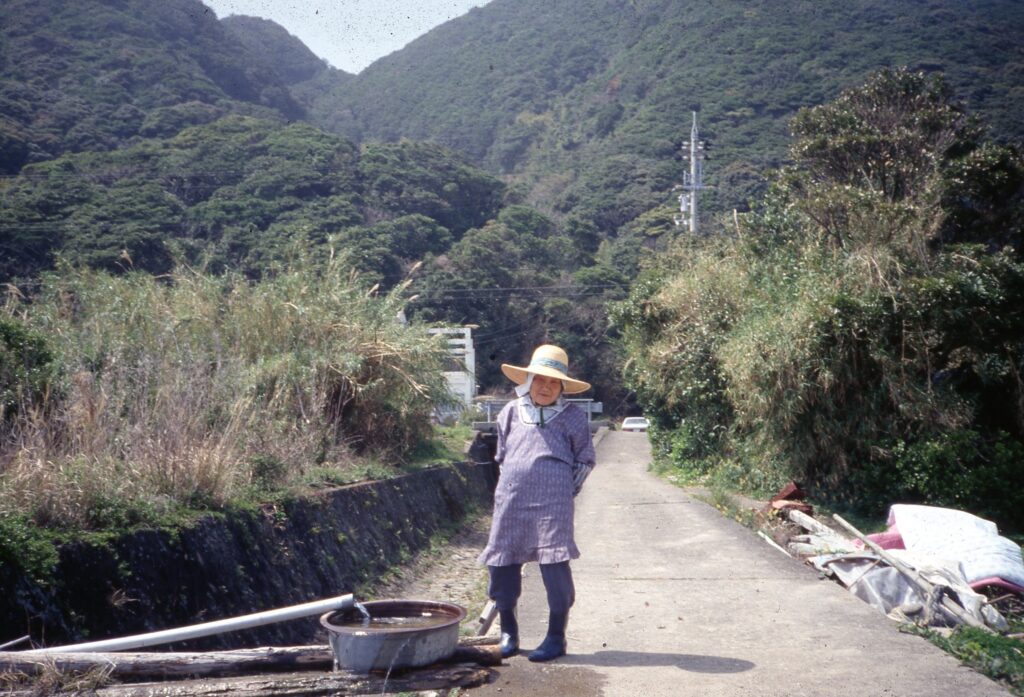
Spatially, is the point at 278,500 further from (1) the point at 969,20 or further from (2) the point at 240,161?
(1) the point at 969,20

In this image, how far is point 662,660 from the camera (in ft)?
18.1

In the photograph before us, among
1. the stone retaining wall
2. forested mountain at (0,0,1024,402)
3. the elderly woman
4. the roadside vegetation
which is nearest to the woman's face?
the elderly woman

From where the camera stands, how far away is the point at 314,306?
44.5 feet

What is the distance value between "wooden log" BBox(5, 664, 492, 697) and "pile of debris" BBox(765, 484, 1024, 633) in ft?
11.8

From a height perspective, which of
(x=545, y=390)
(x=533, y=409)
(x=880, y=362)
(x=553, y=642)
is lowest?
(x=553, y=642)

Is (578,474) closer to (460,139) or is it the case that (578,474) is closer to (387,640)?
(387,640)

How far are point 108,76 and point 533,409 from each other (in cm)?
4141

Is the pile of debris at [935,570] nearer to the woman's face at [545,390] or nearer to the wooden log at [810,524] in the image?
the wooden log at [810,524]

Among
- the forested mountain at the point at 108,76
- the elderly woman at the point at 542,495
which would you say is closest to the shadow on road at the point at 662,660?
the elderly woman at the point at 542,495

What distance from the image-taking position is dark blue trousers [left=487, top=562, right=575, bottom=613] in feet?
17.7

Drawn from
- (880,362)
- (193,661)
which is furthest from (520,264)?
(193,661)

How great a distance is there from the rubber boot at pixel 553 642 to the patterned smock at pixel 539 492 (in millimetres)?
357

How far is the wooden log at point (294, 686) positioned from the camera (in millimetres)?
4734

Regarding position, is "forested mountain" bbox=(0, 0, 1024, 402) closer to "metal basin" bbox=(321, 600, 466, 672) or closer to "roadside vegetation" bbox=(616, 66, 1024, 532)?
"roadside vegetation" bbox=(616, 66, 1024, 532)
